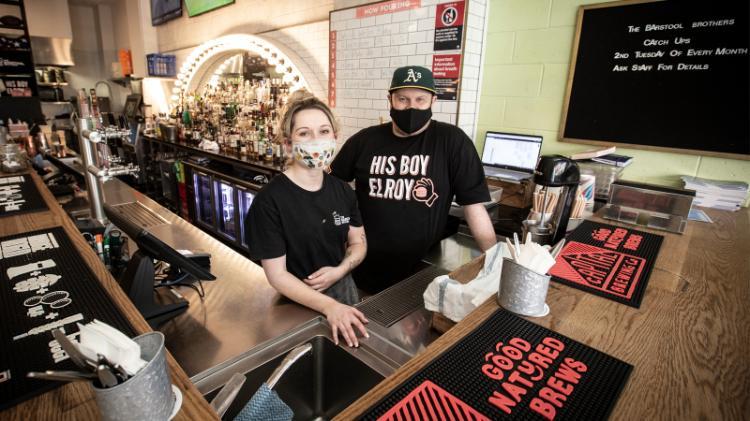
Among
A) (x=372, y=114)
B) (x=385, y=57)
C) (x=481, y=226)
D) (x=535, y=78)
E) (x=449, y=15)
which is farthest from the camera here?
(x=372, y=114)

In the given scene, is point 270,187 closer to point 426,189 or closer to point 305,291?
point 305,291

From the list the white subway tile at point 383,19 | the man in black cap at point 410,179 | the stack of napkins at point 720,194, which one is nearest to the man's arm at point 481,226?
the man in black cap at point 410,179

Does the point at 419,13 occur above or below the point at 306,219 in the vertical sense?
above

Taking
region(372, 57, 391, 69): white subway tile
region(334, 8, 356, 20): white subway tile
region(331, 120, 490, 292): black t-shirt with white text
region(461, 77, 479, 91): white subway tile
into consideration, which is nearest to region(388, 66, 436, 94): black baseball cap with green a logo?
region(331, 120, 490, 292): black t-shirt with white text

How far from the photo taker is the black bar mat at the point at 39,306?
0.83 meters

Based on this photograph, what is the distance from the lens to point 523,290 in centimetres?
106

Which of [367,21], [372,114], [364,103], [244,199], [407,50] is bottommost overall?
[244,199]

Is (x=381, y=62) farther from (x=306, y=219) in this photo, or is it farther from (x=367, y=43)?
(x=306, y=219)

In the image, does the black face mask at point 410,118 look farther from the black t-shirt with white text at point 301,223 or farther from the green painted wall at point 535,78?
the green painted wall at point 535,78

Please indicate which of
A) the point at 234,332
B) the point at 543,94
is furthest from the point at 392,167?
the point at 543,94

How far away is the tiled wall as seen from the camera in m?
3.36

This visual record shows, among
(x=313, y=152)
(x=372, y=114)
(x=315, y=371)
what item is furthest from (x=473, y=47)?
(x=315, y=371)

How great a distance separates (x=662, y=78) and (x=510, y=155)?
112cm

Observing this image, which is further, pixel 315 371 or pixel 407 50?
pixel 407 50
